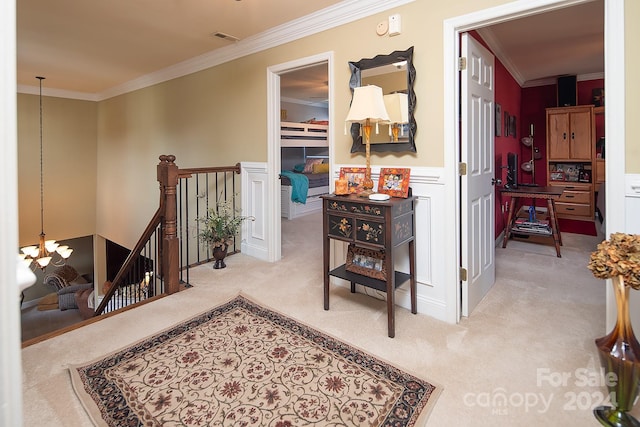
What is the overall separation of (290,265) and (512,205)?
2.77 m

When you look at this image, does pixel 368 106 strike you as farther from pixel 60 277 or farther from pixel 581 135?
pixel 60 277

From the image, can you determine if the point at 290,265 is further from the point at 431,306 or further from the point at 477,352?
the point at 477,352

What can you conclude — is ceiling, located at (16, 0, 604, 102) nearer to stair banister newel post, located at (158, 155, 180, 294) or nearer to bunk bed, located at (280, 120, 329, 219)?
stair banister newel post, located at (158, 155, 180, 294)

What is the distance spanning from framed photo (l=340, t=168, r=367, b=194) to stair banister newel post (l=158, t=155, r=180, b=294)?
1.38 m

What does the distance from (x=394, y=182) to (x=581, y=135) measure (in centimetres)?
485

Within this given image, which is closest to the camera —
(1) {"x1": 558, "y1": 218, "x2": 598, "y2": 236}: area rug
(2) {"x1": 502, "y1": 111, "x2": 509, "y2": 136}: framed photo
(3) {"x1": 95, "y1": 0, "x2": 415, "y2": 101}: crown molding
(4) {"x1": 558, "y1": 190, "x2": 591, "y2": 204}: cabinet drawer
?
(3) {"x1": 95, "y1": 0, "x2": 415, "y2": 101}: crown molding

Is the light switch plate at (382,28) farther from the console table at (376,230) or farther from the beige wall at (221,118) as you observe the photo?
the console table at (376,230)

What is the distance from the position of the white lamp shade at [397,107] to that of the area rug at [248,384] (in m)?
1.53

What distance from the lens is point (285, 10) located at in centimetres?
283

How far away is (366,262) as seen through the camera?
7.68 ft

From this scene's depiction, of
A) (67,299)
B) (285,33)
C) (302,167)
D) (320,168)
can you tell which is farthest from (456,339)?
(67,299)

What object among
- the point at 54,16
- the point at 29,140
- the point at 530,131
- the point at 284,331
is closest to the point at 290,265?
the point at 284,331

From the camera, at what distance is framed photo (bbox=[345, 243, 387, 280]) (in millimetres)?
2258

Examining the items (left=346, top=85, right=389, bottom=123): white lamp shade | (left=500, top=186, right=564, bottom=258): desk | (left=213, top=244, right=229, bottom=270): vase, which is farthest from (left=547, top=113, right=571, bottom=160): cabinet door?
(left=213, top=244, right=229, bottom=270): vase
